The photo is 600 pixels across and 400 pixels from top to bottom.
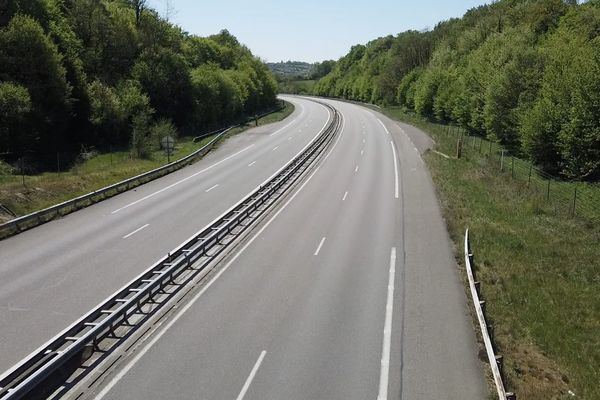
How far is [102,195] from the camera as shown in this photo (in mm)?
28547

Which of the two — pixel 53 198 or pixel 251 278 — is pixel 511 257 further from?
pixel 53 198

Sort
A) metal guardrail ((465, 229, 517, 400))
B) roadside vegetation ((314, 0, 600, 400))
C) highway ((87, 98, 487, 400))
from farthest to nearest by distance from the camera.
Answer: roadside vegetation ((314, 0, 600, 400)), highway ((87, 98, 487, 400)), metal guardrail ((465, 229, 517, 400))

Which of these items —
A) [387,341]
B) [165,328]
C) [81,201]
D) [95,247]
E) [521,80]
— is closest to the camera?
[387,341]

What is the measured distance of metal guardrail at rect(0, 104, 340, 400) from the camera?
412 inches

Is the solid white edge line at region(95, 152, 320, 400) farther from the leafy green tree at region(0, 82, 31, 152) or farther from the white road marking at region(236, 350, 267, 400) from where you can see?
the leafy green tree at region(0, 82, 31, 152)

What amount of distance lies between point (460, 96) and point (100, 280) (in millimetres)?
57550

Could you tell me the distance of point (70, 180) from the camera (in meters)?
30.3

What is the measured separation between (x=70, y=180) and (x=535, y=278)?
78.8ft

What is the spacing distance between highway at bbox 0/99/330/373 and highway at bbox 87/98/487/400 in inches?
104

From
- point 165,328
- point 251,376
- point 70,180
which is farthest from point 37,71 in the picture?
point 251,376

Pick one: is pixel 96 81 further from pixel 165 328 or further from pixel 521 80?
pixel 165 328

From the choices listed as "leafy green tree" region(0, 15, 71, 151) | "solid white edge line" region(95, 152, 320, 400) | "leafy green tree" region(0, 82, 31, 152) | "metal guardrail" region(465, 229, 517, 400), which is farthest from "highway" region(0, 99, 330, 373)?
"leafy green tree" region(0, 15, 71, 151)

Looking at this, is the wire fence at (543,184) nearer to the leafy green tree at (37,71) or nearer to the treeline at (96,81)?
the treeline at (96,81)

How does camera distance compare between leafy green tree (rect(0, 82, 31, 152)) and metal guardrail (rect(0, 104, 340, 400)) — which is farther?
leafy green tree (rect(0, 82, 31, 152))
